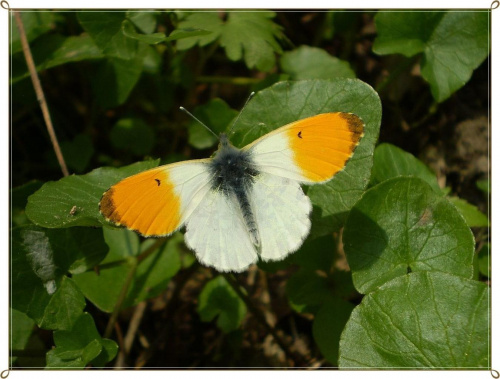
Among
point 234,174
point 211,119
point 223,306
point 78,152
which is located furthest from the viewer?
point 78,152

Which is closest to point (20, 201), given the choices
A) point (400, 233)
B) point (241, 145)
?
point (241, 145)

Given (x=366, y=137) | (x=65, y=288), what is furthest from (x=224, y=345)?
(x=366, y=137)

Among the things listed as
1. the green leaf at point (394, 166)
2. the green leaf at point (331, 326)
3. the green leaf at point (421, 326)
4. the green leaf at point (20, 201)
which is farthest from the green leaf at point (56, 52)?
the green leaf at point (421, 326)

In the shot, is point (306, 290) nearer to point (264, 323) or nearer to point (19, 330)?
point (264, 323)

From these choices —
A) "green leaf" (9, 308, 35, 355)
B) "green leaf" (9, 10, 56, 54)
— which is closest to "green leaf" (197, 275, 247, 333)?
"green leaf" (9, 308, 35, 355)

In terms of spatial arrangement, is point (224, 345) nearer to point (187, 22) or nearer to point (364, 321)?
point (364, 321)

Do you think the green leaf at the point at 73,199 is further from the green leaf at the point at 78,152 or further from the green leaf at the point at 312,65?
the green leaf at the point at 312,65
